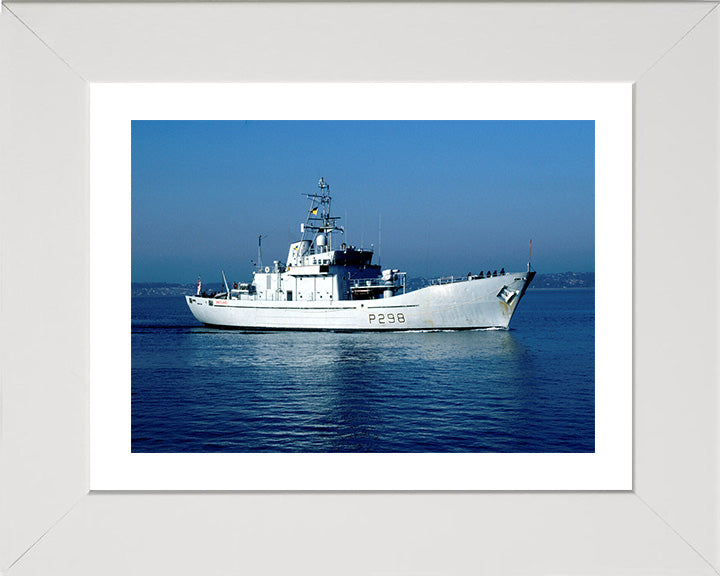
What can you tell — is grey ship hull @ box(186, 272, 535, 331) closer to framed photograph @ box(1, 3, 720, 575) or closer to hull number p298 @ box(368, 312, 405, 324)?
hull number p298 @ box(368, 312, 405, 324)

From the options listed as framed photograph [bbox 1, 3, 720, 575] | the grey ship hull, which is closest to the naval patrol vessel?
the grey ship hull

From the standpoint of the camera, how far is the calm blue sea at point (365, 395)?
7070 mm

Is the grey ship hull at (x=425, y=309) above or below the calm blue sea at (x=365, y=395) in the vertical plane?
above

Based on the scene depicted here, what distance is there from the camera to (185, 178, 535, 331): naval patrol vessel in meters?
15.0

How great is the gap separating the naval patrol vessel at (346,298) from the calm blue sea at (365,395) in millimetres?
599

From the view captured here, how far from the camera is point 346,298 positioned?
16328 millimetres
